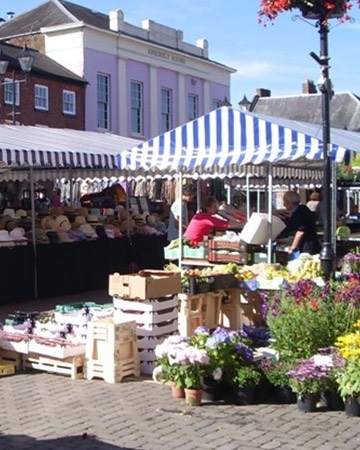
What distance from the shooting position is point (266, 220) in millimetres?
10336

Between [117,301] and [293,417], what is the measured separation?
2476 millimetres

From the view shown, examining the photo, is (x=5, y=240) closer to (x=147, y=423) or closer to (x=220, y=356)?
(x=220, y=356)

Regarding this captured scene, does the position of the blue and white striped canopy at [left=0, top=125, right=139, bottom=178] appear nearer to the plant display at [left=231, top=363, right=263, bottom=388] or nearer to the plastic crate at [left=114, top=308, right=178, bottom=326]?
the plastic crate at [left=114, top=308, right=178, bottom=326]

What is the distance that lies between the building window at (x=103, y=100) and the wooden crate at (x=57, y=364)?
998 inches

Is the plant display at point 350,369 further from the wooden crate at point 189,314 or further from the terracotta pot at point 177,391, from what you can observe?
the wooden crate at point 189,314

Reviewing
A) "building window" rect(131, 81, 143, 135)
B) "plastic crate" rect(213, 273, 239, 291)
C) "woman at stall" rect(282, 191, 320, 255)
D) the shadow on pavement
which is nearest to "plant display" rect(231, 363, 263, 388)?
the shadow on pavement

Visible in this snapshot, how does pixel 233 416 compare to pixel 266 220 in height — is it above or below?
below

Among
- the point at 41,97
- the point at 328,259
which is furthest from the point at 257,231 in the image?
the point at 41,97

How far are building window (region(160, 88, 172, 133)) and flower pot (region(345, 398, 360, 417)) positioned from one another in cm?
3081

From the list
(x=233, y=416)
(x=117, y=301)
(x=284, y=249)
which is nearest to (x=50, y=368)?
(x=117, y=301)

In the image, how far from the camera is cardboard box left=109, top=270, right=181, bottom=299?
7.96 m

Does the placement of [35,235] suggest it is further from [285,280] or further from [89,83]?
[89,83]

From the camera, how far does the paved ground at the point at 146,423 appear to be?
19.1ft

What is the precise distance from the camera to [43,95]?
99.5 ft
